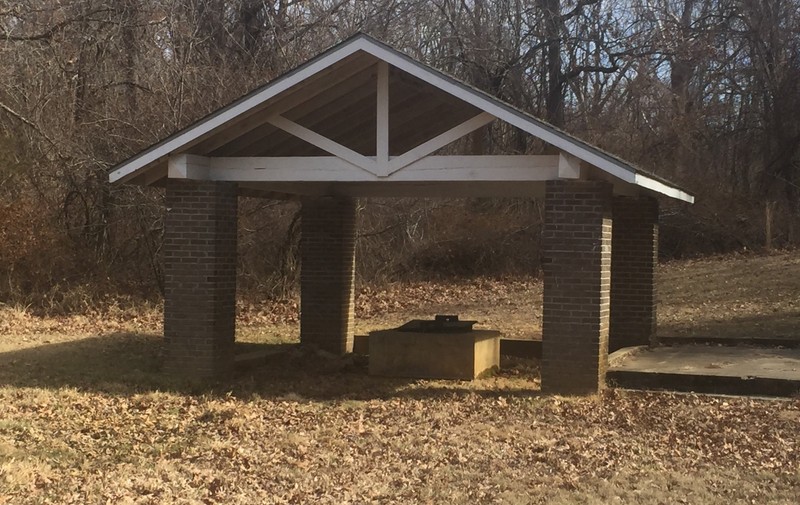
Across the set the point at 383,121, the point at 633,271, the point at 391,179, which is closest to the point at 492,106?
the point at 383,121

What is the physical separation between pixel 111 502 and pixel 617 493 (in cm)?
365

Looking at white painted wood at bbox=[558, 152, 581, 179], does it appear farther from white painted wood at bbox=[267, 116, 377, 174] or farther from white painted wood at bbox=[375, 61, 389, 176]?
white painted wood at bbox=[267, 116, 377, 174]

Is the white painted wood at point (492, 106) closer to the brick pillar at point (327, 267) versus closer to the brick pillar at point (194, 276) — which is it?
the brick pillar at point (194, 276)

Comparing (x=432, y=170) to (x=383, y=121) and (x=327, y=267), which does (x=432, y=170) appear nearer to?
(x=383, y=121)

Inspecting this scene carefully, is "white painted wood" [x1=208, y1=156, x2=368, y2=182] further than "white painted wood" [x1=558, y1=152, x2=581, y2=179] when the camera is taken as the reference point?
Yes

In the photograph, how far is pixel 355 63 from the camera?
977 centimetres

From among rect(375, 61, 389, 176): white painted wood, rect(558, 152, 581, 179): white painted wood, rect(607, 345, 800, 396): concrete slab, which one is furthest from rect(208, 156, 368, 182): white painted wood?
rect(607, 345, 800, 396): concrete slab

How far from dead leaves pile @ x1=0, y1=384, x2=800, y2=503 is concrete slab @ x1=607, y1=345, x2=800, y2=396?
49 centimetres

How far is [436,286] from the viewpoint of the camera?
903 inches

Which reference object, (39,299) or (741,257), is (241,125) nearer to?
(39,299)

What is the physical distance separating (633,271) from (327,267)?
4.65m

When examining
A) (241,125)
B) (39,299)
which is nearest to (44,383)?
(241,125)

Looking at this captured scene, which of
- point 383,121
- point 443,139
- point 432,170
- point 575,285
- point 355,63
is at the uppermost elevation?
point 355,63

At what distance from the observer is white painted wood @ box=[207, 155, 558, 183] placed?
374 inches
